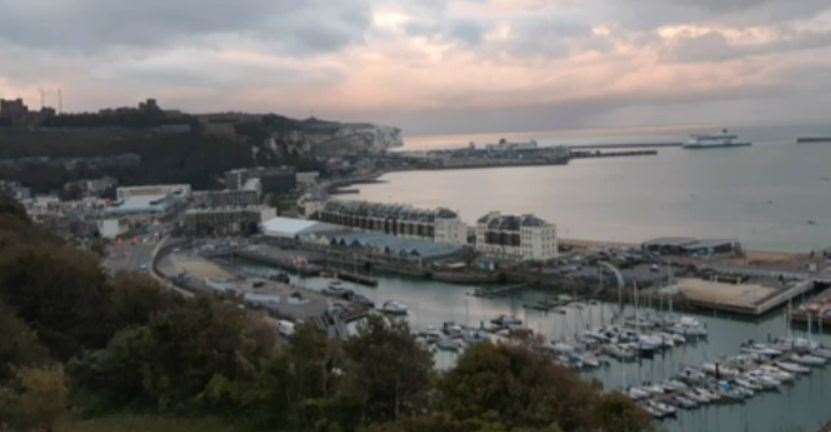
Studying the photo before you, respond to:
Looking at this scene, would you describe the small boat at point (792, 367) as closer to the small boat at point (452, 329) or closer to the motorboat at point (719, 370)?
the motorboat at point (719, 370)

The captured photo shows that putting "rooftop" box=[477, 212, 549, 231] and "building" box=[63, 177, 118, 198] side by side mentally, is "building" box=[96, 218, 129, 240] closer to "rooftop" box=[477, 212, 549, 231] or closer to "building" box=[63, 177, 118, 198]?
"building" box=[63, 177, 118, 198]

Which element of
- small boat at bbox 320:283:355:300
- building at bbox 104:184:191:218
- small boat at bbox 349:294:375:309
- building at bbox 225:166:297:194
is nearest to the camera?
small boat at bbox 349:294:375:309

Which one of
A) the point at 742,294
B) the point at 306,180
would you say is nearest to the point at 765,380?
the point at 742,294

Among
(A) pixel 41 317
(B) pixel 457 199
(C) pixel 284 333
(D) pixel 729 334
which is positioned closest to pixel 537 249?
(D) pixel 729 334

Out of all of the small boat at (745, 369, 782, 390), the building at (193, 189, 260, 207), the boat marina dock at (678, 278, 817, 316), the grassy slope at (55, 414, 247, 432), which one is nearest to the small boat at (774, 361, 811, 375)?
the small boat at (745, 369, 782, 390)

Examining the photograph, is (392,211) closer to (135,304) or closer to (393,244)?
(393,244)


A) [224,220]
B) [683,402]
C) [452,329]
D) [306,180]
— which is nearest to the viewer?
[683,402]
